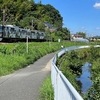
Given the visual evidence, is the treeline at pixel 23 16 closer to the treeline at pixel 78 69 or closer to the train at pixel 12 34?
the train at pixel 12 34

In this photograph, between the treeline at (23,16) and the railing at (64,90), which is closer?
the railing at (64,90)

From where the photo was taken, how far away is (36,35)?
223ft

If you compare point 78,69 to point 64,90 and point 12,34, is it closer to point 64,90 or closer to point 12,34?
point 12,34

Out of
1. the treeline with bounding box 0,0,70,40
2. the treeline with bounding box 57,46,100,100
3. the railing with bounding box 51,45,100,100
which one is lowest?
the treeline with bounding box 57,46,100,100

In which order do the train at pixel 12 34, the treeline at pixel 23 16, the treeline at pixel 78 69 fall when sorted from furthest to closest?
the treeline at pixel 23 16, the train at pixel 12 34, the treeline at pixel 78 69

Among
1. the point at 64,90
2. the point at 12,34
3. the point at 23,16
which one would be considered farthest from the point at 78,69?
the point at 23,16

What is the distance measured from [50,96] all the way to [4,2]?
8387cm

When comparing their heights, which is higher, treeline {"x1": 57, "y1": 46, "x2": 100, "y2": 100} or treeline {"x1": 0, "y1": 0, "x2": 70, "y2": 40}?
treeline {"x1": 0, "y1": 0, "x2": 70, "y2": 40}

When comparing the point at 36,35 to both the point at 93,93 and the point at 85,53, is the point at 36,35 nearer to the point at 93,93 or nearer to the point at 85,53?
the point at 85,53

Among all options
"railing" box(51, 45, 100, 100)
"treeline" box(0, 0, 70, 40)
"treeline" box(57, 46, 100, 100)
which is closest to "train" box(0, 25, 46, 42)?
"treeline" box(57, 46, 100, 100)

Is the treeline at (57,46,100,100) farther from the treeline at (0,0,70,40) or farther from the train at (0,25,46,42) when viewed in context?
the treeline at (0,0,70,40)

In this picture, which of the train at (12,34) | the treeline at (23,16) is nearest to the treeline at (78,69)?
the train at (12,34)

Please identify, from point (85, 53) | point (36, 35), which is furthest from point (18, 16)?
point (85, 53)

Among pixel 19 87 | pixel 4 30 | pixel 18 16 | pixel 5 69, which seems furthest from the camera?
pixel 18 16
